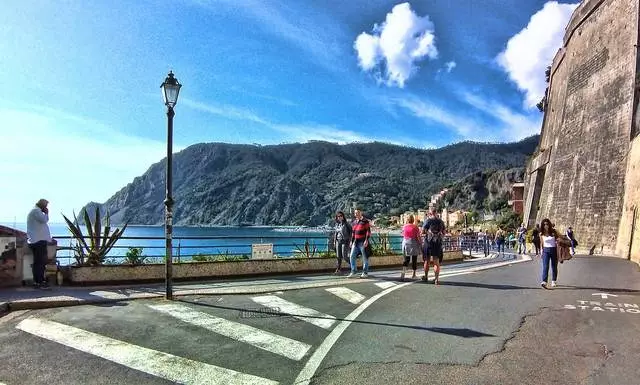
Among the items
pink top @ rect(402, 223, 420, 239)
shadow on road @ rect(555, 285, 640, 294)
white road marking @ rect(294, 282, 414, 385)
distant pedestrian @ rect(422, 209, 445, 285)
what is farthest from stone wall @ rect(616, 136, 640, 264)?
white road marking @ rect(294, 282, 414, 385)

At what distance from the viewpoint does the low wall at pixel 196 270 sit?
1170 centimetres

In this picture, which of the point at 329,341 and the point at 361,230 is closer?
the point at 329,341

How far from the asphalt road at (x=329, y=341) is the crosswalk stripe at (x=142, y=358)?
13 mm

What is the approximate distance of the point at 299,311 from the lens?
8938mm

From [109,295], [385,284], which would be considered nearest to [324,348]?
[109,295]

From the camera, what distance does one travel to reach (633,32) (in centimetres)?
3375

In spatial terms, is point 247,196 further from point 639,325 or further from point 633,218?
point 639,325

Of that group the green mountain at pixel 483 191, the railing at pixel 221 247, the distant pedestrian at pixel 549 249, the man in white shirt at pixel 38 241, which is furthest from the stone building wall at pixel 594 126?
the green mountain at pixel 483 191

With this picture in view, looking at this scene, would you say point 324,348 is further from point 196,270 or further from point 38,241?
point 196,270

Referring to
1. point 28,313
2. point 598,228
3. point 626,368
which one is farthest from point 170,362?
point 598,228

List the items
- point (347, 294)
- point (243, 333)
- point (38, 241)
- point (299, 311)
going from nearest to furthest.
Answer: point (243, 333) < point (299, 311) < point (38, 241) < point (347, 294)

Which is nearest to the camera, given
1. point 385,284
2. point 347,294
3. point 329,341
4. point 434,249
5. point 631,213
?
point 329,341

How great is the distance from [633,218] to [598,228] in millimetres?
6067

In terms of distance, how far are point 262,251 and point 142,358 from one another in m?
9.56
